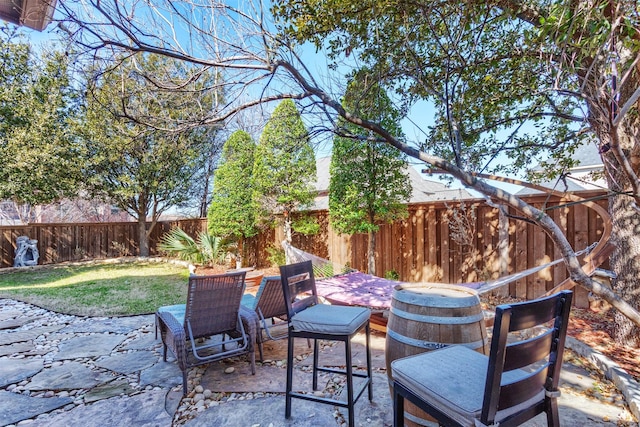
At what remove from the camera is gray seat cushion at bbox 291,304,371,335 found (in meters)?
1.98

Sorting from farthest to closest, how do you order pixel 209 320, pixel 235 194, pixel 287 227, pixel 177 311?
1. pixel 235 194
2. pixel 287 227
3. pixel 177 311
4. pixel 209 320

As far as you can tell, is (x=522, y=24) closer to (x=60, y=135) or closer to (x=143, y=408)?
(x=143, y=408)

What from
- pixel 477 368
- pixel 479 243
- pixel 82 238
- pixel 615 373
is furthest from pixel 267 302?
pixel 82 238

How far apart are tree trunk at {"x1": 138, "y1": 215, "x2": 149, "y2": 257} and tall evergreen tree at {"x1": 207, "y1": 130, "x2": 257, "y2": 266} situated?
4.10 metres

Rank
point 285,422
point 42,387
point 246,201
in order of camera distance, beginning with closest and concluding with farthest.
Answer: point 285,422 < point 42,387 < point 246,201

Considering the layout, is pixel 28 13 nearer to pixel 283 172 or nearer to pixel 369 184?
pixel 369 184

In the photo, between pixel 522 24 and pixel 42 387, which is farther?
pixel 522 24

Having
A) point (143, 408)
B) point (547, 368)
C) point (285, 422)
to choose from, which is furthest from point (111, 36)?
point (547, 368)

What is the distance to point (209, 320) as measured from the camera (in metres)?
2.84

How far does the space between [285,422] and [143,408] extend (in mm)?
1052

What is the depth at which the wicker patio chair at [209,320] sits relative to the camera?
263cm

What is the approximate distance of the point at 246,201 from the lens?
26.2 ft

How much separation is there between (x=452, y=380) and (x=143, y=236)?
38.2 ft

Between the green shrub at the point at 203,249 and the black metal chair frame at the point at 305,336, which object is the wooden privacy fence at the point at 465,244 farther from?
the black metal chair frame at the point at 305,336
